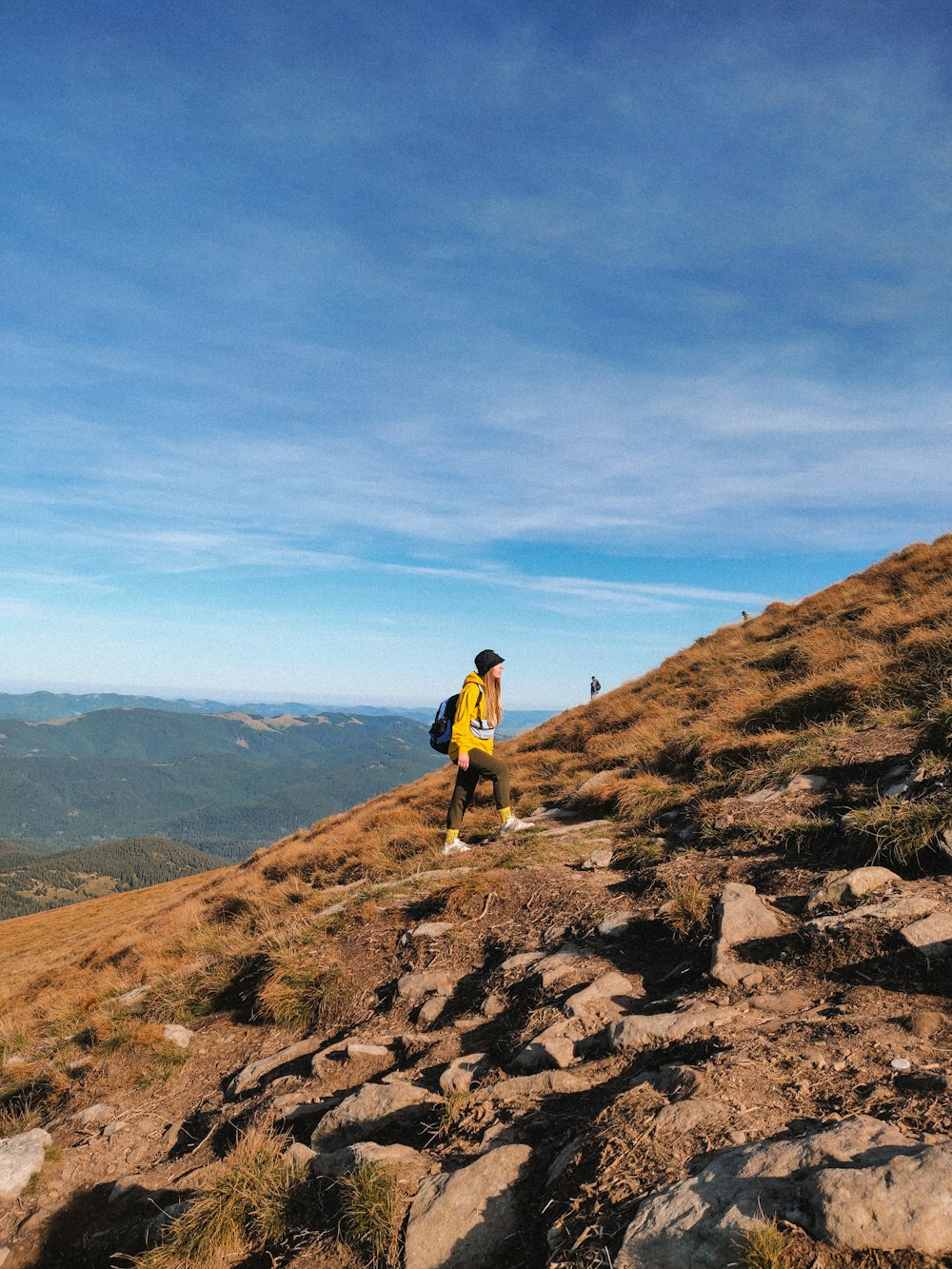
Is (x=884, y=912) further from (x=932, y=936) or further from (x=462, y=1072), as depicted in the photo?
(x=462, y=1072)

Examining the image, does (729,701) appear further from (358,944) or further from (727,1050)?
(727,1050)

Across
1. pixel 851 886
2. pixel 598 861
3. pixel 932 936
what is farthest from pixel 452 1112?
pixel 598 861

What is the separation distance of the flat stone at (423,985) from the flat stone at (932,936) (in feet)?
15.8

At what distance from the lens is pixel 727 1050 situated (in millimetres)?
5074

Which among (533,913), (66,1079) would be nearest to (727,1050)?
(533,913)

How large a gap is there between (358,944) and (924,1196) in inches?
308

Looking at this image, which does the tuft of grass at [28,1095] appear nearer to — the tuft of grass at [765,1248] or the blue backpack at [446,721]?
the blue backpack at [446,721]

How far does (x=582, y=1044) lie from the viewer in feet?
19.9

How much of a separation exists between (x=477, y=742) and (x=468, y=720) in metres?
0.46

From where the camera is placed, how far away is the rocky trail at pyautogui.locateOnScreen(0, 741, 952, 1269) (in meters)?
3.57

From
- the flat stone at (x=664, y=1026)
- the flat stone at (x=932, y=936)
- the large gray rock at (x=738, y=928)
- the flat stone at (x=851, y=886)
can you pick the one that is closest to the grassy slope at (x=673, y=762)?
the flat stone at (x=851, y=886)

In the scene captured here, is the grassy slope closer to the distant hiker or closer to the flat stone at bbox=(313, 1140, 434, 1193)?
the distant hiker

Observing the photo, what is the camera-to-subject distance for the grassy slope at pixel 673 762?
10875 mm

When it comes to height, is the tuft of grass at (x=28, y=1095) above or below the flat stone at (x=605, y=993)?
below
